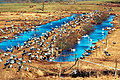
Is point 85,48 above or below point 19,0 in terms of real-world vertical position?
below

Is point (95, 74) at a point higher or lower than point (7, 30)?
lower

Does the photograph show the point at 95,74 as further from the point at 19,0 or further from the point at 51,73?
the point at 19,0

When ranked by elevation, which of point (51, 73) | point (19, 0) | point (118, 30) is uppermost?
point (19, 0)

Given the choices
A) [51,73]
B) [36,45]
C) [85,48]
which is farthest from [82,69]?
[36,45]

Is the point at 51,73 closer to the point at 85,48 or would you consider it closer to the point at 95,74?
the point at 95,74

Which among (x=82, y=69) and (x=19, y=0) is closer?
(x=82, y=69)

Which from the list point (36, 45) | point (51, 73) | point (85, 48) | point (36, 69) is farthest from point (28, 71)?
point (85, 48)

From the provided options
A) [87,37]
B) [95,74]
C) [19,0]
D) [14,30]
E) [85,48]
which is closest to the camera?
[95,74]

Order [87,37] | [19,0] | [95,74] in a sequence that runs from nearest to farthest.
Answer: [95,74] < [87,37] < [19,0]

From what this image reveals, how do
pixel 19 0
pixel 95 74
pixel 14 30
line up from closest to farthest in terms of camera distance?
1. pixel 95 74
2. pixel 14 30
3. pixel 19 0
